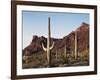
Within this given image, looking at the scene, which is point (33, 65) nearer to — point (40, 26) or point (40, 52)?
point (40, 52)

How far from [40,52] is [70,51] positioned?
1.02ft

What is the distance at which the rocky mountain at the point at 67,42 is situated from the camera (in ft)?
6.66

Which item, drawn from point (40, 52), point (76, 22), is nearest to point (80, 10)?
point (76, 22)

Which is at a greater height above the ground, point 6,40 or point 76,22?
point 76,22

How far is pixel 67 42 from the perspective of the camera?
2.13 meters

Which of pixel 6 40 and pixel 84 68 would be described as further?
pixel 84 68

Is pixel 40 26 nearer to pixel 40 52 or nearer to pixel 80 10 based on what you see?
pixel 40 52

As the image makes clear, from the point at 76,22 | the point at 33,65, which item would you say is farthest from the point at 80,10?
the point at 33,65

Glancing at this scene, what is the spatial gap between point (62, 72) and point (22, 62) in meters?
0.41

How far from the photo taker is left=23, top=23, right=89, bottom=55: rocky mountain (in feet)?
6.66

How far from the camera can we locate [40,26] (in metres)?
2.04

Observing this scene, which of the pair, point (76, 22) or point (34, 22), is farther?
point (76, 22)

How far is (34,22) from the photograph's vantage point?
2.02 m

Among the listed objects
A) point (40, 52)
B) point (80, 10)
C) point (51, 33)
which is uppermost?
point (80, 10)
